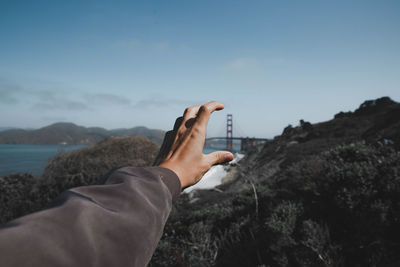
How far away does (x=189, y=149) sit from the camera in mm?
1246

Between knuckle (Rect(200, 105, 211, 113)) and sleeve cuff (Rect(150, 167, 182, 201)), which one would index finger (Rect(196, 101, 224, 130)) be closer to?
knuckle (Rect(200, 105, 211, 113))

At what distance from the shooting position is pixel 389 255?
9.09 feet

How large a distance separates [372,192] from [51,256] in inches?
181

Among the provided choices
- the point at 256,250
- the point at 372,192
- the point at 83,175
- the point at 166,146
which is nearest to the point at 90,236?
the point at 166,146

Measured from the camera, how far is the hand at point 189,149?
119 cm

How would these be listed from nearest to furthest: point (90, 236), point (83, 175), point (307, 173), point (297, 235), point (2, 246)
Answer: point (2, 246) → point (90, 236) → point (297, 235) → point (307, 173) → point (83, 175)

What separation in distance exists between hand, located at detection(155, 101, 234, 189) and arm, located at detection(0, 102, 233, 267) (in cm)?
17

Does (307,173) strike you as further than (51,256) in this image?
Yes

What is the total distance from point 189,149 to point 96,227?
713 mm

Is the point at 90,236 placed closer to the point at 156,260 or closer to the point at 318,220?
the point at 156,260

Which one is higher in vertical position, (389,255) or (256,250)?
(389,255)

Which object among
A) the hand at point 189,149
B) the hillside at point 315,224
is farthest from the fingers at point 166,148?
the hillside at point 315,224

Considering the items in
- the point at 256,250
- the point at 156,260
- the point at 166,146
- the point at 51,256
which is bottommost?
the point at 156,260

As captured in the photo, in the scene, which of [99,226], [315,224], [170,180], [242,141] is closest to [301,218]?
[315,224]
